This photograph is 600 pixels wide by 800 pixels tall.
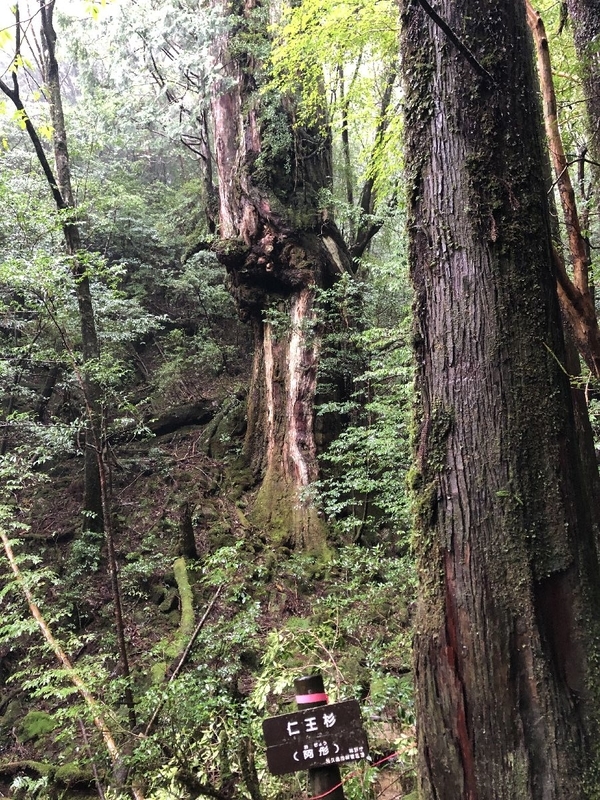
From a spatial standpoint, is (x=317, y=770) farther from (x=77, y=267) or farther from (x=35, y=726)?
(x=77, y=267)

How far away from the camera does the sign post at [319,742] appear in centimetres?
192

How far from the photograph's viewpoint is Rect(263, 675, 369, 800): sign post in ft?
6.31

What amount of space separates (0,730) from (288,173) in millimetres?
8125

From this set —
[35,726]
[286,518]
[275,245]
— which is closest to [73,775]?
[35,726]

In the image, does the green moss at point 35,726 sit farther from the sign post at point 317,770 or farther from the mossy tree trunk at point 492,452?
the mossy tree trunk at point 492,452

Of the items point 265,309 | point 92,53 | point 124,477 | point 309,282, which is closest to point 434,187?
point 309,282

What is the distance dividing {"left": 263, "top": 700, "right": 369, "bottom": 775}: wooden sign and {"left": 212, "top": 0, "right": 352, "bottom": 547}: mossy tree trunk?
527 centimetres

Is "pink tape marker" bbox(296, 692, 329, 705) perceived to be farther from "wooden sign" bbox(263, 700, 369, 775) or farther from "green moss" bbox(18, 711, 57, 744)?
"green moss" bbox(18, 711, 57, 744)

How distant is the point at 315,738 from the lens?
1957 mm

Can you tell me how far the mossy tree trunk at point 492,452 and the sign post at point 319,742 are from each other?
0.34 metres

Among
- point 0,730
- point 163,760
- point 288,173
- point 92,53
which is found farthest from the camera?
point 92,53

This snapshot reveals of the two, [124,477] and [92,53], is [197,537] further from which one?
[92,53]

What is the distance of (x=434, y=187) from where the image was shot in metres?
1.86

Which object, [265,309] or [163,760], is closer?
[163,760]
